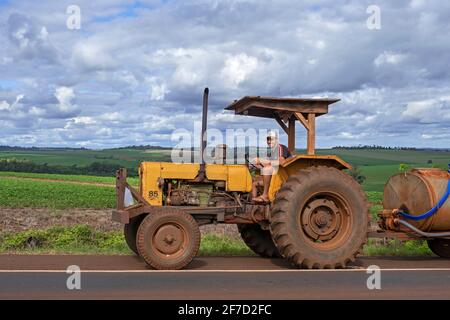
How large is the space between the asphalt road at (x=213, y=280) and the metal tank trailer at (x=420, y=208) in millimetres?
555

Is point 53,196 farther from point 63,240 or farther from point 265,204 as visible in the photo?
point 265,204

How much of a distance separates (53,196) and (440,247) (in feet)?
89.5

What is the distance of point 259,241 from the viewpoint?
10.8 meters

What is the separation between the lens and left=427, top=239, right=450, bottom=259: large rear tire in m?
11.0

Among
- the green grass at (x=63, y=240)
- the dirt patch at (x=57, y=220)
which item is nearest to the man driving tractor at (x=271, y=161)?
the green grass at (x=63, y=240)

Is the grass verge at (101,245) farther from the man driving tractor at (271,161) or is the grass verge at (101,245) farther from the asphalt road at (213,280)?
the man driving tractor at (271,161)

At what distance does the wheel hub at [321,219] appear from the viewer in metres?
9.49

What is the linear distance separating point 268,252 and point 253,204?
3.91 feet

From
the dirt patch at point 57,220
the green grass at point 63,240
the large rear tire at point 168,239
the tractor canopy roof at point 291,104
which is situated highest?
the tractor canopy roof at point 291,104

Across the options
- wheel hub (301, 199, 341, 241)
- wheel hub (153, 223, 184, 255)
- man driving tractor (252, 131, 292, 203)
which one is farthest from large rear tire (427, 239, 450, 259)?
wheel hub (153, 223, 184, 255)

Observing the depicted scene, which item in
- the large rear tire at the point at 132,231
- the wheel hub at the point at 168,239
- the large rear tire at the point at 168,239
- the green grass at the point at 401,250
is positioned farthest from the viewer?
the green grass at the point at 401,250

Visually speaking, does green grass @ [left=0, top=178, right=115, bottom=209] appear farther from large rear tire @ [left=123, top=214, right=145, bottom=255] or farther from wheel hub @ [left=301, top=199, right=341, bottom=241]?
wheel hub @ [left=301, top=199, right=341, bottom=241]

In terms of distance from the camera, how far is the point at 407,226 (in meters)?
10.3
